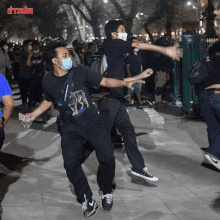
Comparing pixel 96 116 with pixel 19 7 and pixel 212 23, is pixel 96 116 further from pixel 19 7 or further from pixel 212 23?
pixel 19 7

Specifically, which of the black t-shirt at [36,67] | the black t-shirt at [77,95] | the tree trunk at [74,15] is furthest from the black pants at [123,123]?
the tree trunk at [74,15]

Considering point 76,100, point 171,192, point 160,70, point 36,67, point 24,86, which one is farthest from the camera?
point 160,70

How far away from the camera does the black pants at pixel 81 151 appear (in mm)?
5102

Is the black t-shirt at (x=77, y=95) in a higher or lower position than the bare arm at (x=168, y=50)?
lower

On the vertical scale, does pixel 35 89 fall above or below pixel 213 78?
below

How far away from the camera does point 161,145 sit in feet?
28.2

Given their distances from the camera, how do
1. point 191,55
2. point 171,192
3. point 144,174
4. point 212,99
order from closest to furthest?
point 171,192
point 144,174
point 212,99
point 191,55

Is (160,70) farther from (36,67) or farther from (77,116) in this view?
(77,116)

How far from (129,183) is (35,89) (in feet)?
23.1

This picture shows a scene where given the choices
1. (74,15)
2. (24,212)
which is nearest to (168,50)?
(24,212)

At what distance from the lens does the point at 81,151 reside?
17.2 feet

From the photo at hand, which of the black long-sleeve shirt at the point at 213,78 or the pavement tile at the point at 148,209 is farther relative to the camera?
the black long-sleeve shirt at the point at 213,78

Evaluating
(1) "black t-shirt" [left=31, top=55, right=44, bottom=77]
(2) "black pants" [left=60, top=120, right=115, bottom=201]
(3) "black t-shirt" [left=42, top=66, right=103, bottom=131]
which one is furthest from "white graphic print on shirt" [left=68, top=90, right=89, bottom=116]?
(1) "black t-shirt" [left=31, top=55, right=44, bottom=77]

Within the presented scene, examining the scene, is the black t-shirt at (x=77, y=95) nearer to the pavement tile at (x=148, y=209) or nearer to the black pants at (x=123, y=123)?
the pavement tile at (x=148, y=209)
